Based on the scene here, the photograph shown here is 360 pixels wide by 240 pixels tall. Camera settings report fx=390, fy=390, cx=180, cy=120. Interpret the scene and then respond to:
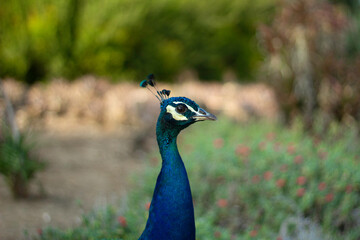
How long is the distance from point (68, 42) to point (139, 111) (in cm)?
317

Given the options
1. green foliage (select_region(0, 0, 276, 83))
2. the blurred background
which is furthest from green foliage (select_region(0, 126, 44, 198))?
green foliage (select_region(0, 0, 276, 83))

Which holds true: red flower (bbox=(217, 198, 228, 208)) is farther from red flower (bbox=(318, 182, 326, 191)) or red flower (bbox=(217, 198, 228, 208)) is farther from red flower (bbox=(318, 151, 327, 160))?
red flower (bbox=(318, 151, 327, 160))

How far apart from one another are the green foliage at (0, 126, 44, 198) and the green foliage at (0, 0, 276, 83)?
4.81 metres

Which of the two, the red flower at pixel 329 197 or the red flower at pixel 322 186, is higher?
the red flower at pixel 322 186

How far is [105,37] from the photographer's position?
794 cm

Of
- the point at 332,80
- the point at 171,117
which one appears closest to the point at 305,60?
the point at 332,80

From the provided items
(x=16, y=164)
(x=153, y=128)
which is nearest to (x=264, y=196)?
(x=16, y=164)

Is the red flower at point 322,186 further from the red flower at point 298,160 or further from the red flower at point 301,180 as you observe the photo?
the red flower at point 298,160

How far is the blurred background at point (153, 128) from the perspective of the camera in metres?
2.87

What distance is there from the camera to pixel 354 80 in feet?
15.3

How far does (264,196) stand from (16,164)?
1.98 metres

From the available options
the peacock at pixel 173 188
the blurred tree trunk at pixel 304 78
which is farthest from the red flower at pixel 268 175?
the blurred tree trunk at pixel 304 78

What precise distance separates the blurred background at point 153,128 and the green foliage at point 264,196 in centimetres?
1

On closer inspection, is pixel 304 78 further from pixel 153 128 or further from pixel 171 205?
pixel 171 205
